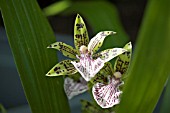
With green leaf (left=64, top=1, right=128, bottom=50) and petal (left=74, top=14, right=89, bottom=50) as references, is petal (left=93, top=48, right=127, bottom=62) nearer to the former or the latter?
petal (left=74, top=14, right=89, bottom=50)

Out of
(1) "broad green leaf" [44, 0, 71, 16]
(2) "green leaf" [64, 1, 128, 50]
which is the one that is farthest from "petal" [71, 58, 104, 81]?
(1) "broad green leaf" [44, 0, 71, 16]

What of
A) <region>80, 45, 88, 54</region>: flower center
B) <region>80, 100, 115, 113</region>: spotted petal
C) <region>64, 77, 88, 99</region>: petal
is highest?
<region>80, 45, 88, 54</region>: flower center

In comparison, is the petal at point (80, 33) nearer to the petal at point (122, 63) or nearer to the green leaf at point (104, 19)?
the petal at point (122, 63)
